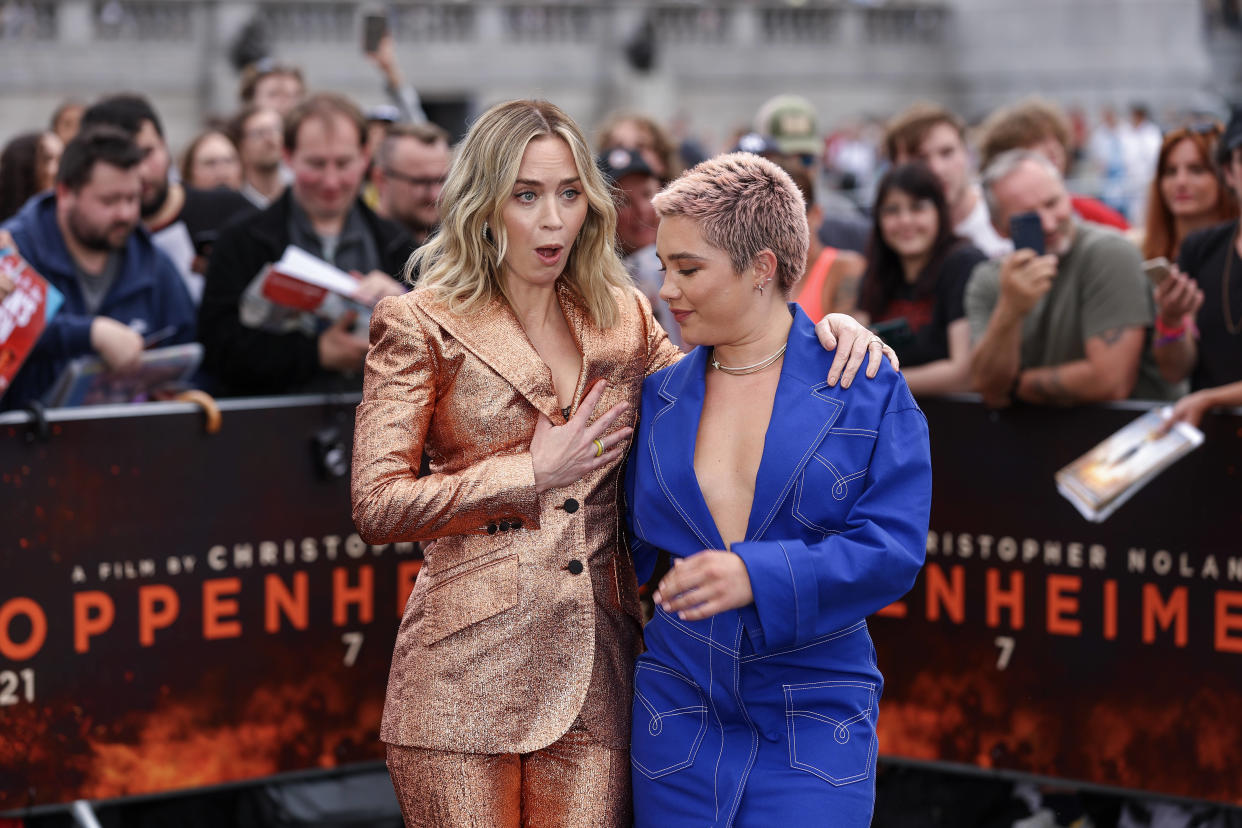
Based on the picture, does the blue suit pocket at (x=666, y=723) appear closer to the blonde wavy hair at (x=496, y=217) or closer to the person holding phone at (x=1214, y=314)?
the blonde wavy hair at (x=496, y=217)

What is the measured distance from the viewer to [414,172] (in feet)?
21.4

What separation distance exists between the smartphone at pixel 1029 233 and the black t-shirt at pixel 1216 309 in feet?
2.28

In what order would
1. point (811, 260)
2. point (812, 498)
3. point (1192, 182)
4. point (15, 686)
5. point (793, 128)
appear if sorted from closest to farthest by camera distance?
point (812, 498) < point (15, 686) < point (1192, 182) < point (811, 260) < point (793, 128)

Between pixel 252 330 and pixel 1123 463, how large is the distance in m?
2.98

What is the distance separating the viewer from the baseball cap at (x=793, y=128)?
23.7ft

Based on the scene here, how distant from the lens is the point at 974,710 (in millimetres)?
4992

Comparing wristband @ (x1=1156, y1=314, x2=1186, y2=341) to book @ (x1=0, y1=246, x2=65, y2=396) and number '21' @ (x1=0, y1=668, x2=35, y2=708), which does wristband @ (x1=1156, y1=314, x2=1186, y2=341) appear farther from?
number '21' @ (x1=0, y1=668, x2=35, y2=708)

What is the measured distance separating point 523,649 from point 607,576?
0.25 m

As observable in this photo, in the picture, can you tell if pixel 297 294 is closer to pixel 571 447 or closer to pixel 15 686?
pixel 15 686

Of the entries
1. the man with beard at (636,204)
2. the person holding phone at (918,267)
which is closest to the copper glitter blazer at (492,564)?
the person holding phone at (918,267)

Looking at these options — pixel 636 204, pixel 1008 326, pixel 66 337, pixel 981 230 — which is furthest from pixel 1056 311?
pixel 66 337

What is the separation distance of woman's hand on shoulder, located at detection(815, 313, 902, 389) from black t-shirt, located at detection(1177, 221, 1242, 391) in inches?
88.1

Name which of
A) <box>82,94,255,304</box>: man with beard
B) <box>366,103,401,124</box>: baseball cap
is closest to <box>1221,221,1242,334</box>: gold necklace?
<box>82,94,255,304</box>: man with beard

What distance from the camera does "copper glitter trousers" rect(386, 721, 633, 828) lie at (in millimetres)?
3186
